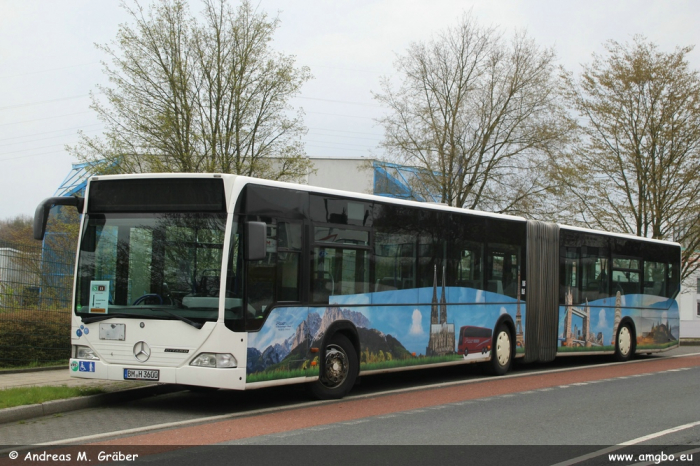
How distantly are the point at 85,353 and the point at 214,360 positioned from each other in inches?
75.5

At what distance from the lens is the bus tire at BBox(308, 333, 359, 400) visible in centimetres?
1148

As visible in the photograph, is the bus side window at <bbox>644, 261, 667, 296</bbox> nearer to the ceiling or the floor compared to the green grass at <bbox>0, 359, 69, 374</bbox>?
nearer to the ceiling

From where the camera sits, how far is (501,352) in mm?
16141

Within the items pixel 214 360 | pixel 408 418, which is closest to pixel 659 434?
pixel 408 418

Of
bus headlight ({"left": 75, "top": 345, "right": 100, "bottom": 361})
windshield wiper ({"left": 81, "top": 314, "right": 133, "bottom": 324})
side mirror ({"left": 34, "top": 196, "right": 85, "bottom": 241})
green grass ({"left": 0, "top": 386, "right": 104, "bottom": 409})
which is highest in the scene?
side mirror ({"left": 34, "top": 196, "right": 85, "bottom": 241})

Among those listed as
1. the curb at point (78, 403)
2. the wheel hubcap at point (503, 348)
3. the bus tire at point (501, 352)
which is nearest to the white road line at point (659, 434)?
the bus tire at point (501, 352)

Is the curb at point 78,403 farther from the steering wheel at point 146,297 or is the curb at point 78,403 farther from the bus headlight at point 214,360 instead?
the bus headlight at point 214,360

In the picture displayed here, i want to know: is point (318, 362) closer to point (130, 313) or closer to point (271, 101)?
point (130, 313)

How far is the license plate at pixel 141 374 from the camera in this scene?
10.00 metres

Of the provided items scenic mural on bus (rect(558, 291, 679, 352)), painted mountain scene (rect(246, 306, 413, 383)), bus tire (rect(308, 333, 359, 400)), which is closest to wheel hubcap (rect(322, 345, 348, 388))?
bus tire (rect(308, 333, 359, 400))

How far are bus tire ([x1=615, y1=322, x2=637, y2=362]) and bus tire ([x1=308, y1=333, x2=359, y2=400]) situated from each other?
421 inches

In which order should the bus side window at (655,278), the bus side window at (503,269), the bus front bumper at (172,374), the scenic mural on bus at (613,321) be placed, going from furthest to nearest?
the bus side window at (655,278) → the scenic mural on bus at (613,321) → the bus side window at (503,269) → the bus front bumper at (172,374)

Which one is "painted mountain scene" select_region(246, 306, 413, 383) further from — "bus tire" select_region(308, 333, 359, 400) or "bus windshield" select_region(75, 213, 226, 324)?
"bus windshield" select_region(75, 213, 226, 324)

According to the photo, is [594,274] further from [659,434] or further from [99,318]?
[99,318]
